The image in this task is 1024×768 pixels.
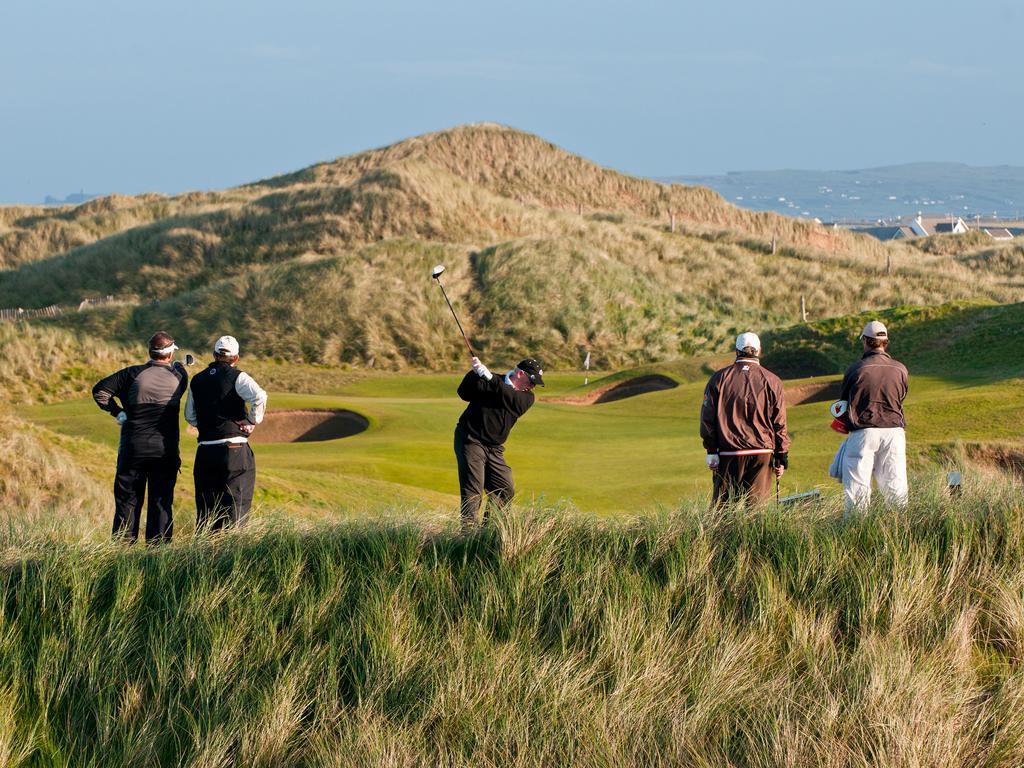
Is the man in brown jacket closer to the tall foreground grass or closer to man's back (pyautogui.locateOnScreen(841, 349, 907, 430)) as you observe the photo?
man's back (pyautogui.locateOnScreen(841, 349, 907, 430))

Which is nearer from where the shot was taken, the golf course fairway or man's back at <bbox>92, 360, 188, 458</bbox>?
man's back at <bbox>92, 360, 188, 458</bbox>

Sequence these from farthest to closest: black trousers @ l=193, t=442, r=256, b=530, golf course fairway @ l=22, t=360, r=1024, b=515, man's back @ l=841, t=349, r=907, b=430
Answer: golf course fairway @ l=22, t=360, r=1024, b=515
black trousers @ l=193, t=442, r=256, b=530
man's back @ l=841, t=349, r=907, b=430

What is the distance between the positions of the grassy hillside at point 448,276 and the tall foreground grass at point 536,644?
102 ft

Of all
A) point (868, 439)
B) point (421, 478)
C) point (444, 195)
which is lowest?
point (421, 478)

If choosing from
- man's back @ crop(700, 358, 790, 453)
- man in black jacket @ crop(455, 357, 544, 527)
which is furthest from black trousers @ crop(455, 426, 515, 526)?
man's back @ crop(700, 358, 790, 453)

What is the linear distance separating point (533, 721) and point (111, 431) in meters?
15.3

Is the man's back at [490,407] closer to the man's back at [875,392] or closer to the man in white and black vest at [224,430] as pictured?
the man in white and black vest at [224,430]

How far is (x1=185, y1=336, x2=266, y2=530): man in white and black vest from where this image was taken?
29.8 feet

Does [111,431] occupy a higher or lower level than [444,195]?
lower

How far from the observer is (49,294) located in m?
51.9

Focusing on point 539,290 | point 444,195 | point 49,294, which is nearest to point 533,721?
point 539,290

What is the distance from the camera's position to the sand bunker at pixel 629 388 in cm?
2770

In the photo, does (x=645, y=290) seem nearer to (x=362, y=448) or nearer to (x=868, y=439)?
(x=362, y=448)

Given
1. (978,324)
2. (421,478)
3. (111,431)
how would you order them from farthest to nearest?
(978,324) → (111,431) → (421,478)
